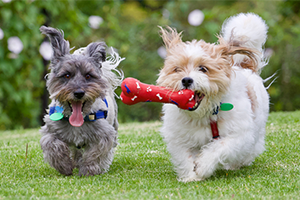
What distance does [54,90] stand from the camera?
15.4 ft

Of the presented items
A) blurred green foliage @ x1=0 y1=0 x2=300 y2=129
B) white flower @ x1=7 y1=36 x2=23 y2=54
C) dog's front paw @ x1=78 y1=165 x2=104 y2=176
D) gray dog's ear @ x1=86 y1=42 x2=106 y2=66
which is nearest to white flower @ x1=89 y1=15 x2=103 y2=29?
blurred green foliage @ x1=0 y1=0 x2=300 y2=129

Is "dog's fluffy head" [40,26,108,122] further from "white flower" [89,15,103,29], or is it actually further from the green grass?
"white flower" [89,15,103,29]

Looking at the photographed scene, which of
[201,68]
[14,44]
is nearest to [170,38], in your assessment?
[201,68]

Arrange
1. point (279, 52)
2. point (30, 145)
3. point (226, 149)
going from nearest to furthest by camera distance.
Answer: point (226, 149), point (30, 145), point (279, 52)

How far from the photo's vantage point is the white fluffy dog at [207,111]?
13.6 feet

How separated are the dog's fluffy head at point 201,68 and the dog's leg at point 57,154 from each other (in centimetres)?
138

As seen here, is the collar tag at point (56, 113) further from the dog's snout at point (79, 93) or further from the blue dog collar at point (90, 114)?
the dog's snout at point (79, 93)

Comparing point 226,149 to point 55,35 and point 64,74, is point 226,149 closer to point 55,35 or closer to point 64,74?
point 64,74

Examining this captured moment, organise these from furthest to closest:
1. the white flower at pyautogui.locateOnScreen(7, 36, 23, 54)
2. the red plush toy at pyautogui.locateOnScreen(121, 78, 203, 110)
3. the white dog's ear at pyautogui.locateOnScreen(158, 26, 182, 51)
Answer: the white flower at pyautogui.locateOnScreen(7, 36, 23, 54)
the white dog's ear at pyautogui.locateOnScreen(158, 26, 182, 51)
the red plush toy at pyautogui.locateOnScreen(121, 78, 203, 110)

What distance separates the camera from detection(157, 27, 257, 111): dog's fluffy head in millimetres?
4078

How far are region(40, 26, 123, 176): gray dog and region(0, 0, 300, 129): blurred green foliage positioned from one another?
654cm

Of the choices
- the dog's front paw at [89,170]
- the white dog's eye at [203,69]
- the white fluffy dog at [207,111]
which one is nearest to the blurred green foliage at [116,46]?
the dog's front paw at [89,170]

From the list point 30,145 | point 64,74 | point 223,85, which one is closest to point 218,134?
point 223,85

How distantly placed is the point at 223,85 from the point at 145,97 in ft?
2.68
